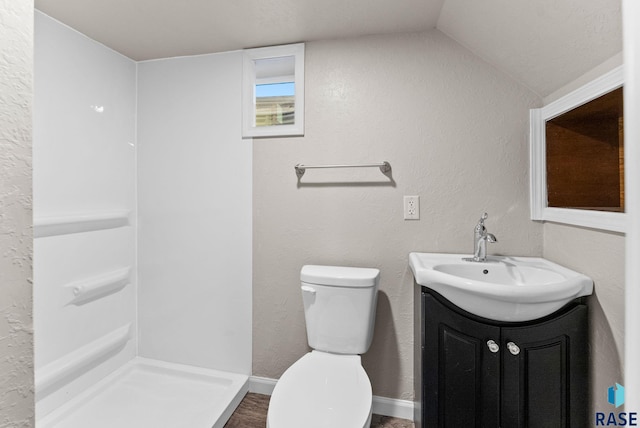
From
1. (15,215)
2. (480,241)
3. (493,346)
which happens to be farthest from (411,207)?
(15,215)

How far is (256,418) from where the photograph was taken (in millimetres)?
1731

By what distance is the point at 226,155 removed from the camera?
6.50 ft

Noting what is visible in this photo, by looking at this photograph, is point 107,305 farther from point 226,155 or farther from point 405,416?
point 405,416

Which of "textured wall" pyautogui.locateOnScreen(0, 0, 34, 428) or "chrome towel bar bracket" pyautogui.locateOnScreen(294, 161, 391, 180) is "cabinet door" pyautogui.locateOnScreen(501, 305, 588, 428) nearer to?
"chrome towel bar bracket" pyautogui.locateOnScreen(294, 161, 391, 180)

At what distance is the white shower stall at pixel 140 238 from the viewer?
64.7 inches

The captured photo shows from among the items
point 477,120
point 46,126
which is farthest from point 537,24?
point 46,126

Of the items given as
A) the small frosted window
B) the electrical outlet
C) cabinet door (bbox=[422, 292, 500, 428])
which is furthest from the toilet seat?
the small frosted window

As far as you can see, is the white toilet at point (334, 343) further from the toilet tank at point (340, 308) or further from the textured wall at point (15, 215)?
the textured wall at point (15, 215)

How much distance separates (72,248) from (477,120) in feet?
7.37

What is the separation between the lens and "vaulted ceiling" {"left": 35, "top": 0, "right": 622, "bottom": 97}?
46.0 inches

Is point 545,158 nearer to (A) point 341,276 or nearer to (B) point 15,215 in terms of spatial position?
(A) point 341,276

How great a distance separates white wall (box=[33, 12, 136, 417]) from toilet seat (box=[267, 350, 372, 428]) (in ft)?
4.06

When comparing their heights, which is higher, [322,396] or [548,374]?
[548,374]

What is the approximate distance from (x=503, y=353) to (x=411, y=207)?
31.6 inches
